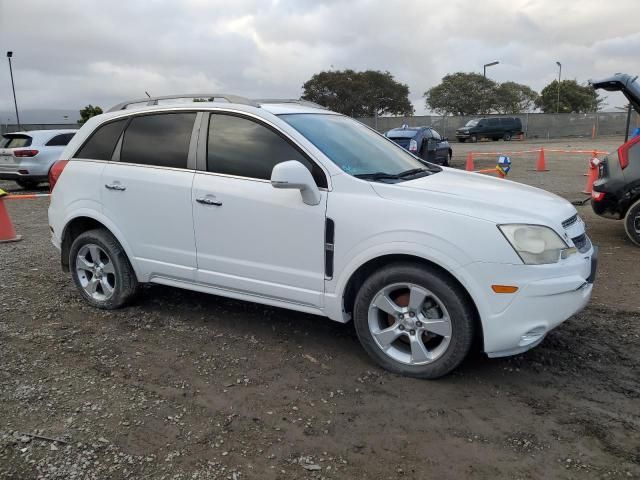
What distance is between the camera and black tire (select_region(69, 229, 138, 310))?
470cm

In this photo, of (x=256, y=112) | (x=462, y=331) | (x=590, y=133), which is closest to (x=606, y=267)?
(x=462, y=331)

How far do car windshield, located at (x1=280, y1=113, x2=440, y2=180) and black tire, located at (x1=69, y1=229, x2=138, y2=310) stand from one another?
1.91 m

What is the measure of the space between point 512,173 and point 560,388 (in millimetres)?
13833

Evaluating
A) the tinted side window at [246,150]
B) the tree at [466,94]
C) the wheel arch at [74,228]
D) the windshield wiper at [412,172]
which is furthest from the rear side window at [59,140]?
the tree at [466,94]

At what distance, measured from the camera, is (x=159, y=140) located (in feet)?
14.6

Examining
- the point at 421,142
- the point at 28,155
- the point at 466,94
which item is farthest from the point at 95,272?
the point at 466,94

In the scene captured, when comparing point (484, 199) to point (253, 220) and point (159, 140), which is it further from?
point (159, 140)

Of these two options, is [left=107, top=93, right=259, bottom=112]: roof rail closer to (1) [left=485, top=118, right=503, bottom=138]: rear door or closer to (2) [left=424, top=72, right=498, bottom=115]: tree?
(1) [left=485, top=118, right=503, bottom=138]: rear door

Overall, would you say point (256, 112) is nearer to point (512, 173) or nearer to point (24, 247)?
point (24, 247)

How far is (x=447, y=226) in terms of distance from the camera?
329 centimetres

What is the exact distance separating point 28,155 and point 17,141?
0.86m

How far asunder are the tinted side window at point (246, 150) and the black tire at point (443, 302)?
2.68 feet

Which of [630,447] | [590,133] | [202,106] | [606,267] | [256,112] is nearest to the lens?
[630,447]

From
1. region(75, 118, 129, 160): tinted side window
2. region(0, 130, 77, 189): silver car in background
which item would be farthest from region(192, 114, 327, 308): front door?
region(0, 130, 77, 189): silver car in background
